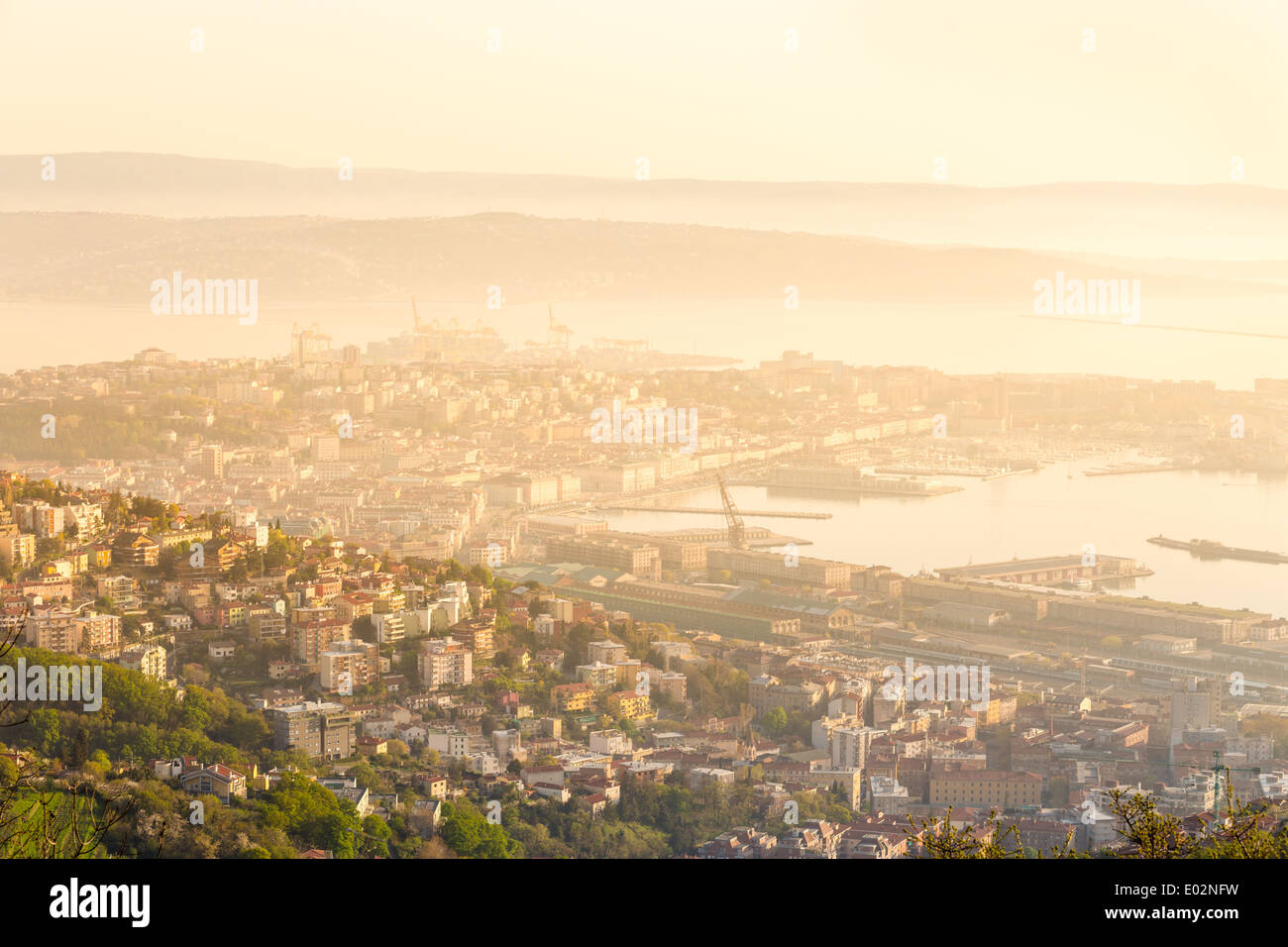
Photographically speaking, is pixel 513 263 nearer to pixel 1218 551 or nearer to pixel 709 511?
pixel 709 511

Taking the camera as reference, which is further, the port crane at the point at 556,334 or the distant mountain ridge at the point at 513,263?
the port crane at the point at 556,334

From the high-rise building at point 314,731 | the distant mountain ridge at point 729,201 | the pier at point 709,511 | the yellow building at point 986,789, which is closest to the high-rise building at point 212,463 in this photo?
the pier at point 709,511

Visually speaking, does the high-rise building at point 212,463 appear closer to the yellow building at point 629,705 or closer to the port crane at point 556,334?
the port crane at point 556,334

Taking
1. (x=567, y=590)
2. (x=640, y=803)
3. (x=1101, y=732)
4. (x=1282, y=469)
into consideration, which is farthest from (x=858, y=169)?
(x=640, y=803)

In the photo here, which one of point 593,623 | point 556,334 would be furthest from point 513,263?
point 593,623

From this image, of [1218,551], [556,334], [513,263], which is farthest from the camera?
[513,263]

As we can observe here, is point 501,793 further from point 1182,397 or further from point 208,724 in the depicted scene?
point 1182,397

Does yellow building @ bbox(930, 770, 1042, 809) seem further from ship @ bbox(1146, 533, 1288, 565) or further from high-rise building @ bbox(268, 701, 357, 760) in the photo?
ship @ bbox(1146, 533, 1288, 565)

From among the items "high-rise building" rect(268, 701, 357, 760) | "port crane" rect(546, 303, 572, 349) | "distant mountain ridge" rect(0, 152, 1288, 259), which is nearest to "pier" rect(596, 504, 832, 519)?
"distant mountain ridge" rect(0, 152, 1288, 259)
